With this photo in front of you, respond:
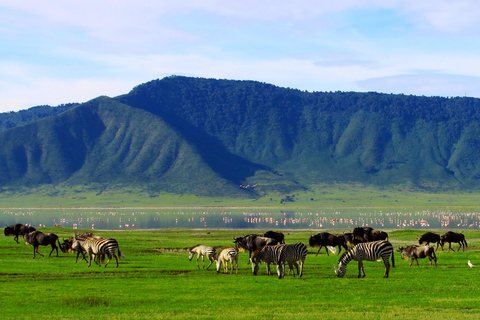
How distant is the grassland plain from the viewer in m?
20.7

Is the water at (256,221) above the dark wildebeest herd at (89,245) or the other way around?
the other way around

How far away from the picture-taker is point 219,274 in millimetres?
31422

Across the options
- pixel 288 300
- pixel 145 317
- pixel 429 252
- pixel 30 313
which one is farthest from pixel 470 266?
pixel 30 313

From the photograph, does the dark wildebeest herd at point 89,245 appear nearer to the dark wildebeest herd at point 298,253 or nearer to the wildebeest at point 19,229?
the dark wildebeest herd at point 298,253

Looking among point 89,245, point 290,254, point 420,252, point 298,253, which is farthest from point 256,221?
point 290,254

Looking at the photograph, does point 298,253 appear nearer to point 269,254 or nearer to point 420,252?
point 269,254

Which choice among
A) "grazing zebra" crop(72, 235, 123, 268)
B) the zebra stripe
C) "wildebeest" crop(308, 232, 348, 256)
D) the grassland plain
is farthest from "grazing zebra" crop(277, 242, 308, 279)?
"wildebeest" crop(308, 232, 348, 256)

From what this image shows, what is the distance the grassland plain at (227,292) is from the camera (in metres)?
20.7

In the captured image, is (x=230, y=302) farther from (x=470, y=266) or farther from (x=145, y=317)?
(x=470, y=266)

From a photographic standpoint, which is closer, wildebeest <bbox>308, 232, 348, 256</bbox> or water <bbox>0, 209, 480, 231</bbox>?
wildebeest <bbox>308, 232, 348, 256</bbox>

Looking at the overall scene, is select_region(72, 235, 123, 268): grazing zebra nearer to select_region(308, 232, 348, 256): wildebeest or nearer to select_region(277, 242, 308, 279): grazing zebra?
select_region(277, 242, 308, 279): grazing zebra

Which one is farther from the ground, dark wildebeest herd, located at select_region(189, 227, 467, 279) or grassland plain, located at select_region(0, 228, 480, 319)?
dark wildebeest herd, located at select_region(189, 227, 467, 279)

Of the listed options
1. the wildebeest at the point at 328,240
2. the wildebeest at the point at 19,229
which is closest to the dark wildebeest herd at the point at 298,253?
the wildebeest at the point at 328,240

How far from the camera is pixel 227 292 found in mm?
25047
